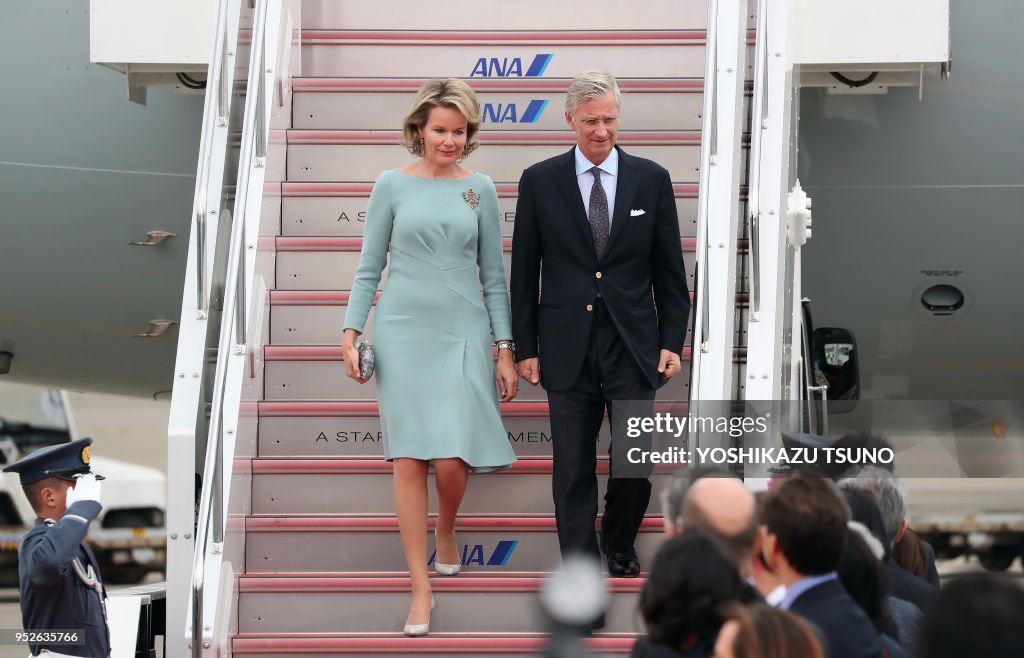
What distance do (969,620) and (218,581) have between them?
8.98ft

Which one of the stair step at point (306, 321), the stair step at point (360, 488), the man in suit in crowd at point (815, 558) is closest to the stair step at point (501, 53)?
the stair step at point (306, 321)

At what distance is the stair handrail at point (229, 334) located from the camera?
395 centimetres

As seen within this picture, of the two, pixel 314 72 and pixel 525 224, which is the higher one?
pixel 314 72

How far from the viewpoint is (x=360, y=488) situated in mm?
4578

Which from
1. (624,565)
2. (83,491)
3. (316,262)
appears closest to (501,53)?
(316,262)

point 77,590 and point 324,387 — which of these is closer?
point 77,590

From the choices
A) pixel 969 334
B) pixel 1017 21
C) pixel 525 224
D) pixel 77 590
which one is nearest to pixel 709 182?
pixel 525 224

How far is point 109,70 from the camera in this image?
6695 mm

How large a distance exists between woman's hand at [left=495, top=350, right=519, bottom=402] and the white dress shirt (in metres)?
0.49

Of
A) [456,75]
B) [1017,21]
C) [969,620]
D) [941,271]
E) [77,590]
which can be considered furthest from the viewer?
[941,271]

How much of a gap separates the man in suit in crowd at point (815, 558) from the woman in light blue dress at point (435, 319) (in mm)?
1771

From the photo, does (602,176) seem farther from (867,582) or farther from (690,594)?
(690,594)

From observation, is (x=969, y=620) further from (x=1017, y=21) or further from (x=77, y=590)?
(x=1017, y=21)

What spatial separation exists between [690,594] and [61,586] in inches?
85.4
